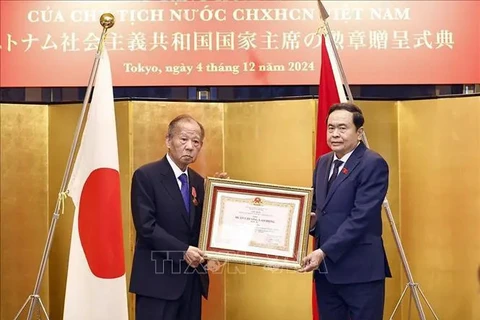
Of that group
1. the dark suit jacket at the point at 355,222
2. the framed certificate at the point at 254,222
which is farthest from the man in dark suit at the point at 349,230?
the framed certificate at the point at 254,222

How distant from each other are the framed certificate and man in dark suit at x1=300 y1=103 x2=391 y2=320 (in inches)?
4.0

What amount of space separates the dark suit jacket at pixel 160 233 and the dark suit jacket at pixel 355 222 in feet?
2.10

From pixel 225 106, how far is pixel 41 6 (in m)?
1.35

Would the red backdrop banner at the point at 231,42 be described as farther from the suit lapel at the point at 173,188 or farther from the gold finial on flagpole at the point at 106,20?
the suit lapel at the point at 173,188

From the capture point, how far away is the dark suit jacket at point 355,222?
330 cm

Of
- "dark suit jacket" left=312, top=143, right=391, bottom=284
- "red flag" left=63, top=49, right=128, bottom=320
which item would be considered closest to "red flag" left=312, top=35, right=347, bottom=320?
"dark suit jacket" left=312, top=143, right=391, bottom=284

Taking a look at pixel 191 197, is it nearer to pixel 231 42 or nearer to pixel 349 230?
pixel 349 230

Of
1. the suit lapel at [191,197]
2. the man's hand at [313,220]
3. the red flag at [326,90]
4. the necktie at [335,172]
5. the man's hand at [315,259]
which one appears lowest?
the man's hand at [315,259]

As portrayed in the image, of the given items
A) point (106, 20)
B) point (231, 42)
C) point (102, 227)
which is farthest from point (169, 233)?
point (231, 42)

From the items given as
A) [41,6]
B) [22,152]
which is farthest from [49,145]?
[41,6]

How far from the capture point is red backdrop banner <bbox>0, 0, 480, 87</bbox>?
4.86m

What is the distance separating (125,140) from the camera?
4.69 m

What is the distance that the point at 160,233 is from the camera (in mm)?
3396

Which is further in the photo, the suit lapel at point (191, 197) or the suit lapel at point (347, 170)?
the suit lapel at point (191, 197)
